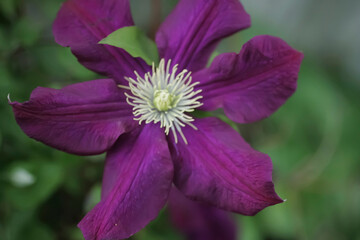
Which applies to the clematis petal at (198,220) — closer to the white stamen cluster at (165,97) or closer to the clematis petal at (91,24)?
the white stamen cluster at (165,97)

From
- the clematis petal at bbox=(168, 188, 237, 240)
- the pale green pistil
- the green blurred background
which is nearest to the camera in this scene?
the pale green pistil

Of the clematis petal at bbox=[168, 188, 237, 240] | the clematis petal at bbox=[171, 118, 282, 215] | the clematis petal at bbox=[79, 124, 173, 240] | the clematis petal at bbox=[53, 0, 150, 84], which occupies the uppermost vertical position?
the clematis petal at bbox=[53, 0, 150, 84]

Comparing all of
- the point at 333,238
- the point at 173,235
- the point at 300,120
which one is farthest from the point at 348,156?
the point at 173,235

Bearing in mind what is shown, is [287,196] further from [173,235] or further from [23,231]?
[23,231]

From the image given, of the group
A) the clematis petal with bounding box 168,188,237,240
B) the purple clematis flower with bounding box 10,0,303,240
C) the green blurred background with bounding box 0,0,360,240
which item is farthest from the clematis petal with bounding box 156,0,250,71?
the clematis petal with bounding box 168,188,237,240

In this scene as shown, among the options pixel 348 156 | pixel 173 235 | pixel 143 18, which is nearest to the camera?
pixel 173 235

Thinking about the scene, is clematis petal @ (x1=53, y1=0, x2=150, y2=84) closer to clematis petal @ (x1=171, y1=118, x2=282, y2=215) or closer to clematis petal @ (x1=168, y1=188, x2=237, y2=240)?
clematis petal @ (x1=171, y1=118, x2=282, y2=215)

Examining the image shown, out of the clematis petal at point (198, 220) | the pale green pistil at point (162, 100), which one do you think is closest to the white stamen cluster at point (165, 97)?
the pale green pistil at point (162, 100)

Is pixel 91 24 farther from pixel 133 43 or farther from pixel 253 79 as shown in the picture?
pixel 253 79
